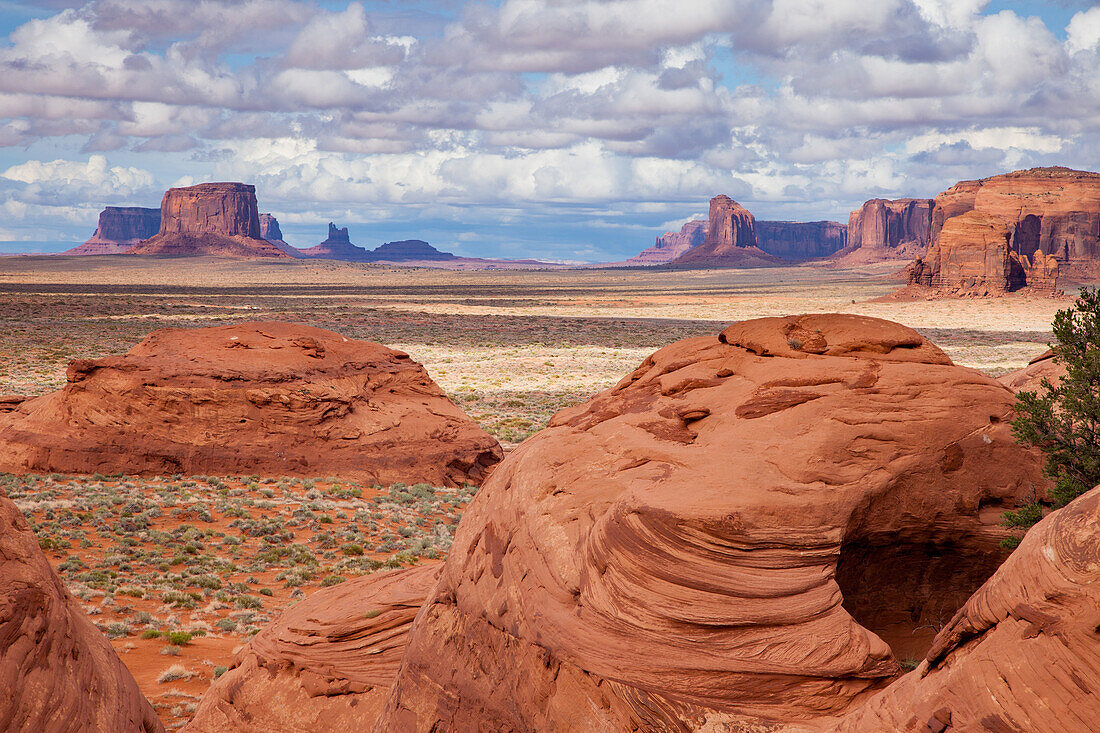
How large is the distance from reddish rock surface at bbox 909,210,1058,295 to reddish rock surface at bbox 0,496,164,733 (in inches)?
3617

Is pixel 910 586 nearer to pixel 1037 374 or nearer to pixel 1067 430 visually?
pixel 1067 430

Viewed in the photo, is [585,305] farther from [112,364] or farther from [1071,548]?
[1071,548]

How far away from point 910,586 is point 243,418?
13.9 metres

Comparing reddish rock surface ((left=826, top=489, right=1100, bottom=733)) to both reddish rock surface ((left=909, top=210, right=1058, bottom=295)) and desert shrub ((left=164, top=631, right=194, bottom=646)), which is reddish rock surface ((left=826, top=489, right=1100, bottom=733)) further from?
reddish rock surface ((left=909, top=210, right=1058, bottom=295))

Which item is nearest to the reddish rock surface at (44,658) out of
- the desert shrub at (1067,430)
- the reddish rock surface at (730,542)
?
the reddish rock surface at (730,542)

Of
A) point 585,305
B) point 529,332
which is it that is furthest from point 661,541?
point 585,305

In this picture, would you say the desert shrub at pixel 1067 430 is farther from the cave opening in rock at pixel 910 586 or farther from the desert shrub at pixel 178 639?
the desert shrub at pixel 178 639

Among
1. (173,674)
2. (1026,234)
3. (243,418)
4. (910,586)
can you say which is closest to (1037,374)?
(910,586)

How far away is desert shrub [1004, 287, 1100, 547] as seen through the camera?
19.2ft

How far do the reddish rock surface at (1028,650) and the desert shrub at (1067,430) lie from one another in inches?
77.9

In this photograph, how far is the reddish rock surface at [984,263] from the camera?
280 feet

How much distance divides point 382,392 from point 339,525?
13.4ft

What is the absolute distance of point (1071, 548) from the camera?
3.77m

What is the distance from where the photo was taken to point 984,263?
283 ft
